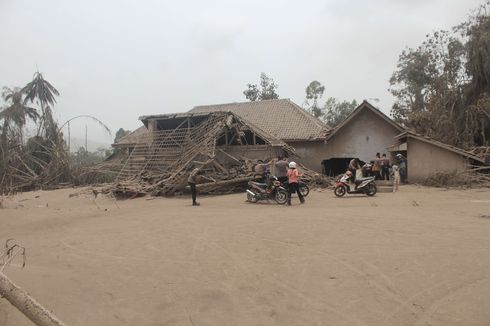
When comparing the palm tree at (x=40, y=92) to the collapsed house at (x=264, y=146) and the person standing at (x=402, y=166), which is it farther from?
the person standing at (x=402, y=166)

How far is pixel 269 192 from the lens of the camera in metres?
15.3

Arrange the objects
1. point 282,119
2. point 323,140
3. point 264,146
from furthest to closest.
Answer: point 282,119 < point 323,140 < point 264,146

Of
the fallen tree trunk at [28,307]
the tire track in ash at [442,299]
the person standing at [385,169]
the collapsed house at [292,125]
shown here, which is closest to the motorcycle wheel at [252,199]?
the collapsed house at [292,125]

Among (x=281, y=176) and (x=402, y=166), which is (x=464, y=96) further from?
(x=281, y=176)

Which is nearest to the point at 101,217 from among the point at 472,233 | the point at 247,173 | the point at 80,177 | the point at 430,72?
the point at 247,173

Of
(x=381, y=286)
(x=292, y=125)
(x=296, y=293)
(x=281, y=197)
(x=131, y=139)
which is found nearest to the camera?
(x=296, y=293)

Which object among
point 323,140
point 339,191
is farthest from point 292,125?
point 339,191

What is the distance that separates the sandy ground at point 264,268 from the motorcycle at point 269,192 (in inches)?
117

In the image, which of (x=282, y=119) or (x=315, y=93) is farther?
(x=315, y=93)

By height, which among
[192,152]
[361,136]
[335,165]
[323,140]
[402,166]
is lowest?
[402,166]

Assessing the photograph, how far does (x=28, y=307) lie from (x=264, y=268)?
12.7ft

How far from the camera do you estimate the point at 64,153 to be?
29281mm

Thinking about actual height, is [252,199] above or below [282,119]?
below

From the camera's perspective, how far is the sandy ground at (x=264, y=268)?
498cm
